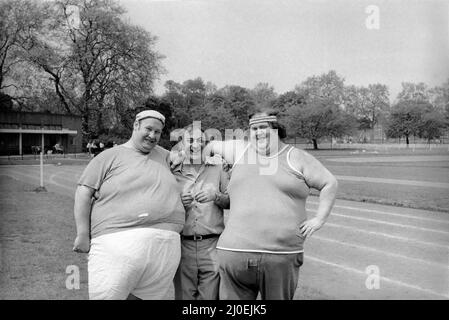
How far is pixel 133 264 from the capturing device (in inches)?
115

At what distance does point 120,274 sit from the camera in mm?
2906

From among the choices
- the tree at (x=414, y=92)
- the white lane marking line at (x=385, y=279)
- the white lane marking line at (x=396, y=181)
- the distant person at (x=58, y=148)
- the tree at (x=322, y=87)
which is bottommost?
the white lane marking line at (x=385, y=279)

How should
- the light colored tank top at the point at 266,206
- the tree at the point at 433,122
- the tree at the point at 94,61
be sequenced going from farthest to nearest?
the tree at the point at 433,122
the tree at the point at 94,61
the light colored tank top at the point at 266,206

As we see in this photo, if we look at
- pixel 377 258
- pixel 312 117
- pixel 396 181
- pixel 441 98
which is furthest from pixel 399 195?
pixel 441 98

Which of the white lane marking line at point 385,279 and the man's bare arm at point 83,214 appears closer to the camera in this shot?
the man's bare arm at point 83,214

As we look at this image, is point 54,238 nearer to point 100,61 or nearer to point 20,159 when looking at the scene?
point 20,159

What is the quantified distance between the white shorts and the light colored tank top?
406mm

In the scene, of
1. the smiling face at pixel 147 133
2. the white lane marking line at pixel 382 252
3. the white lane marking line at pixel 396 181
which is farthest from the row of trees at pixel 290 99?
the white lane marking line at pixel 396 181

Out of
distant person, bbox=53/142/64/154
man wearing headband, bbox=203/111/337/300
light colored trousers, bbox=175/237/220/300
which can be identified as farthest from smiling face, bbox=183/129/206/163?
distant person, bbox=53/142/64/154

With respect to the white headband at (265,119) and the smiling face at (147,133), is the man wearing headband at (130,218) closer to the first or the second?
the smiling face at (147,133)

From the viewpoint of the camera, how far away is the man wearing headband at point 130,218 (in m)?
2.91

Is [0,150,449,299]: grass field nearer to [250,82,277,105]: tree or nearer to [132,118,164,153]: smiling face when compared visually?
[250,82,277,105]: tree

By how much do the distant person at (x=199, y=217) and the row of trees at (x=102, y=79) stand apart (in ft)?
3.23

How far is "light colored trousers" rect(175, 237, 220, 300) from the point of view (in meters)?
3.15
